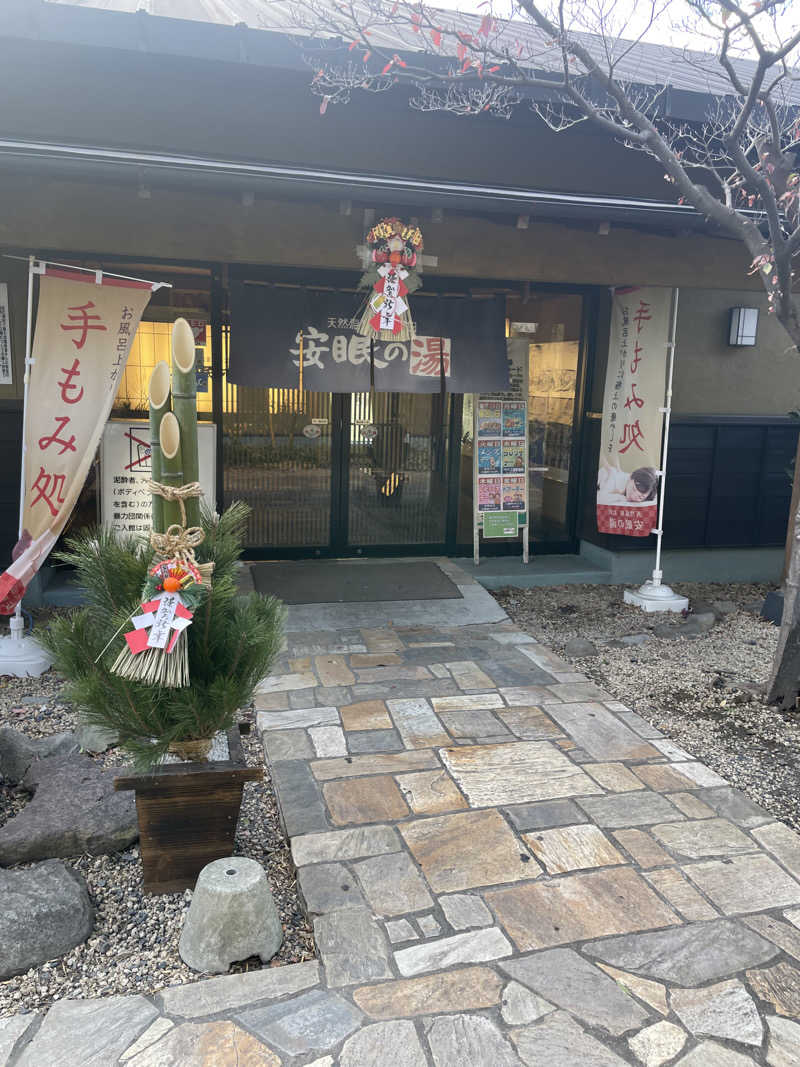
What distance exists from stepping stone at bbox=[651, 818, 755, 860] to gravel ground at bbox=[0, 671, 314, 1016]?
74.8 inches

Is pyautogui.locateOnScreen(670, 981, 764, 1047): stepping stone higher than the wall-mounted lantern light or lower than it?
lower

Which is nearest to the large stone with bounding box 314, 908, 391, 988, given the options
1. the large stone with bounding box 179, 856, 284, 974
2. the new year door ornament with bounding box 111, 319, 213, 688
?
the large stone with bounding box 179, 856, 284, 974

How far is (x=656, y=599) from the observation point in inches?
319

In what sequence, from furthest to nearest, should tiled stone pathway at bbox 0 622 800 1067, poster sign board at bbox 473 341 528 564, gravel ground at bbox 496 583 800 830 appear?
poster sign board at bbox 473 341 528 564, gravel ground at bbox 496 583 800 830, tiled stone pathway at bbox 0 622 800 1067

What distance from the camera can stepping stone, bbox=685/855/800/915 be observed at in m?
3.49

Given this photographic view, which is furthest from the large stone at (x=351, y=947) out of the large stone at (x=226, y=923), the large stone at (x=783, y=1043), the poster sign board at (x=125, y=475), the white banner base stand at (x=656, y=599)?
the white banner base stand at (x=656, y=599)

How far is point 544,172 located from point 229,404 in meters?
3.92

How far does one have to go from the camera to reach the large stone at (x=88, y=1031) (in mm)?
2590

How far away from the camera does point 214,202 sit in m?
6.79

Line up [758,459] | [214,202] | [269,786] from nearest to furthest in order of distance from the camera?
[269,786], [214,202], [758,459]

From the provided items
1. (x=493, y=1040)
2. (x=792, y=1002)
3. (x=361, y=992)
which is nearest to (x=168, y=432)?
(x=361, y=992)

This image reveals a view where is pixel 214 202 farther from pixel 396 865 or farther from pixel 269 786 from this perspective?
pixel 396 865

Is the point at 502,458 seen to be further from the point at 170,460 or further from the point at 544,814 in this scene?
the point at 170,460

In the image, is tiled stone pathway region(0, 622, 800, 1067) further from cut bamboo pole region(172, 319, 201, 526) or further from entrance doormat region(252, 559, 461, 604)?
entrance doormat region(252, 559, 461, 604)
